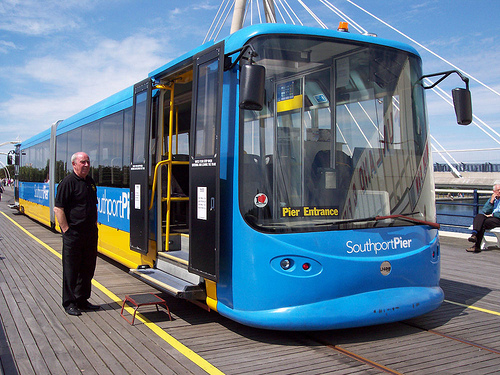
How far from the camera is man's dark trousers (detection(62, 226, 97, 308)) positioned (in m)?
5.42

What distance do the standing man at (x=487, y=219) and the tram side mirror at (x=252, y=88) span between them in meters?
7.56

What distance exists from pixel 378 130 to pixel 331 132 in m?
0.49

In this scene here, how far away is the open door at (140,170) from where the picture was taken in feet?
20.9

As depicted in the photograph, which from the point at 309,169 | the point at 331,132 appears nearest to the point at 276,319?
the point at 309,169

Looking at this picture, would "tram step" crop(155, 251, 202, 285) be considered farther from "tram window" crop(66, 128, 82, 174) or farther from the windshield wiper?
"tram window" crop(66, 128, 82, 174)

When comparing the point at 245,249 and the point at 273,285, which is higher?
the point at 245,249

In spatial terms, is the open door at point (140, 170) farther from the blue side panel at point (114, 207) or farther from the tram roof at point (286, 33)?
the tram roof at point (286, 33)

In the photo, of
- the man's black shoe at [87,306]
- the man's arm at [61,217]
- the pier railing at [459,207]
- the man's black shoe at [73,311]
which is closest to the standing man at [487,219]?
the pier railing at [459,207]

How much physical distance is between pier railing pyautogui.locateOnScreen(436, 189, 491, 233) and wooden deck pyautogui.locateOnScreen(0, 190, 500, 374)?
536cm

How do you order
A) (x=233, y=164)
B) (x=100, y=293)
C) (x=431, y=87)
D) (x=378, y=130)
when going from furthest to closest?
(x=100, y=293), (x=431, y=87), (x=378, y=130), (x=233, y=164)

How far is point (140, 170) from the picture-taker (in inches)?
260

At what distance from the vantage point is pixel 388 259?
459cm

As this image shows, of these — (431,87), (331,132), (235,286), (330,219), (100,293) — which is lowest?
(100,293)

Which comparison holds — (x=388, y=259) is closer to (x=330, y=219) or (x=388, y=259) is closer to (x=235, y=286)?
(x=330, y=219)
